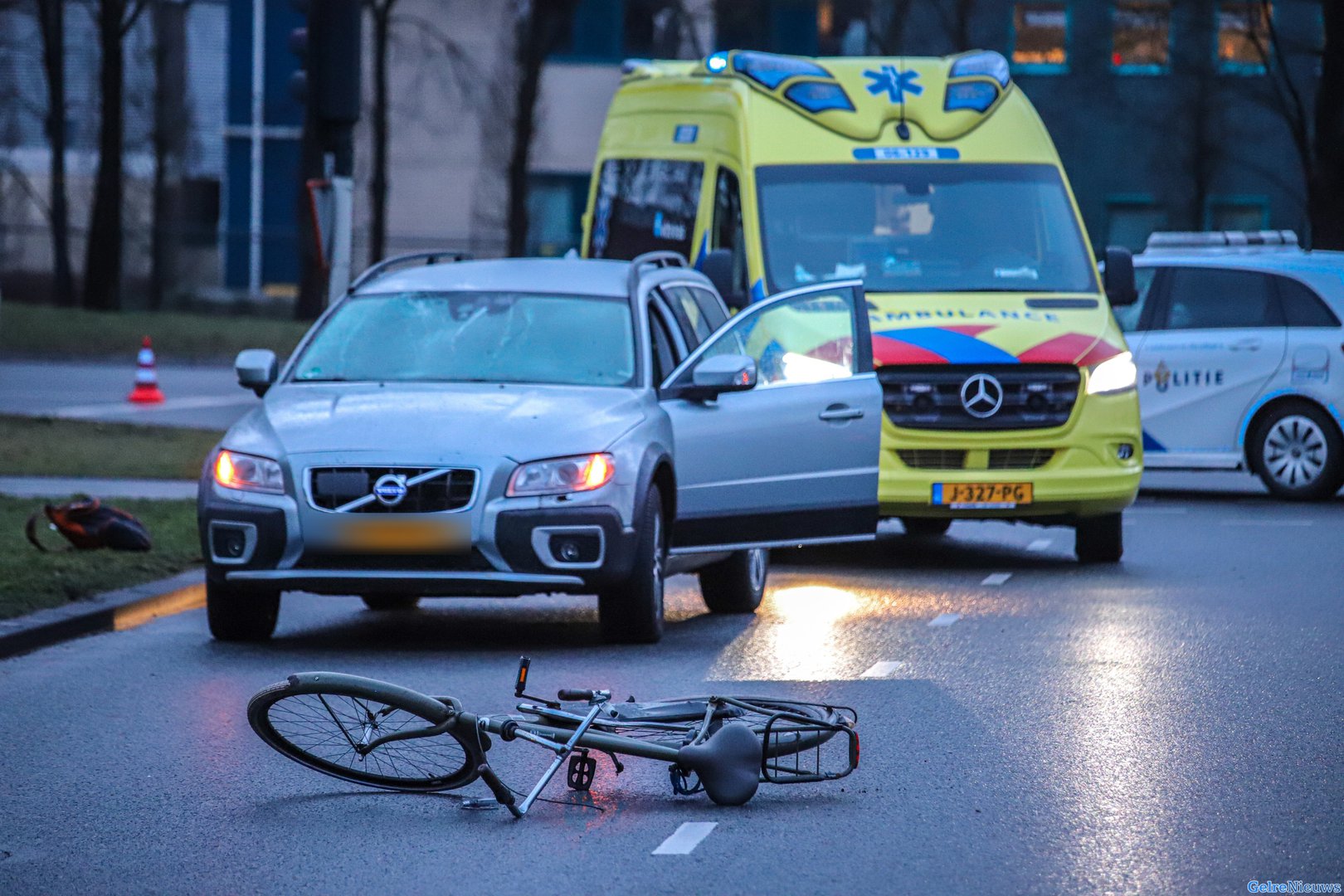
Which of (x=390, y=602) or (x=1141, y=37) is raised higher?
(x=1141, y=37)

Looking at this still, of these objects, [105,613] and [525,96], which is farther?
[525,96]

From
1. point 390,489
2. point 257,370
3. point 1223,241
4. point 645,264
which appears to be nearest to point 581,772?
point 390,489

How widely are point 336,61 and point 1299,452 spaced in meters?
8.31

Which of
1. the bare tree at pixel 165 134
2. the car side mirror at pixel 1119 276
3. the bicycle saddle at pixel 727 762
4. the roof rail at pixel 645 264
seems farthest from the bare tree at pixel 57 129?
the bicycle saddle at pixel 727 762

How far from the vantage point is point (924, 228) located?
14.8 m

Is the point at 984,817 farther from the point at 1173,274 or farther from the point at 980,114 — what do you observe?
the point at 1173,274

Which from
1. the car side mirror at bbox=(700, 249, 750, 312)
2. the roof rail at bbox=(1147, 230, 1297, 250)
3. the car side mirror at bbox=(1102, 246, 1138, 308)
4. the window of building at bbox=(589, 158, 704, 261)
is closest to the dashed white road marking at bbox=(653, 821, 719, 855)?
the car side mirror at bbox=(700, 249, 750, 312)

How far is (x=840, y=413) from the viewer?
11.8 metres

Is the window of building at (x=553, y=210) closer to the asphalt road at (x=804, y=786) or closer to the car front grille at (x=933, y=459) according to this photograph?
the car front grille at (x=933, y=459)

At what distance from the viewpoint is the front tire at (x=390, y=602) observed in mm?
12395

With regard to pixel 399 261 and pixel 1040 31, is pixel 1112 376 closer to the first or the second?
pixel 399 261

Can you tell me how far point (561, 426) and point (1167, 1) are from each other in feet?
100

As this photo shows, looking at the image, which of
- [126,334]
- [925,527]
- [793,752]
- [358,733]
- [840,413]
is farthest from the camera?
[126,334]

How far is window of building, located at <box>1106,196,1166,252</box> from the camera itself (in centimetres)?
4769
